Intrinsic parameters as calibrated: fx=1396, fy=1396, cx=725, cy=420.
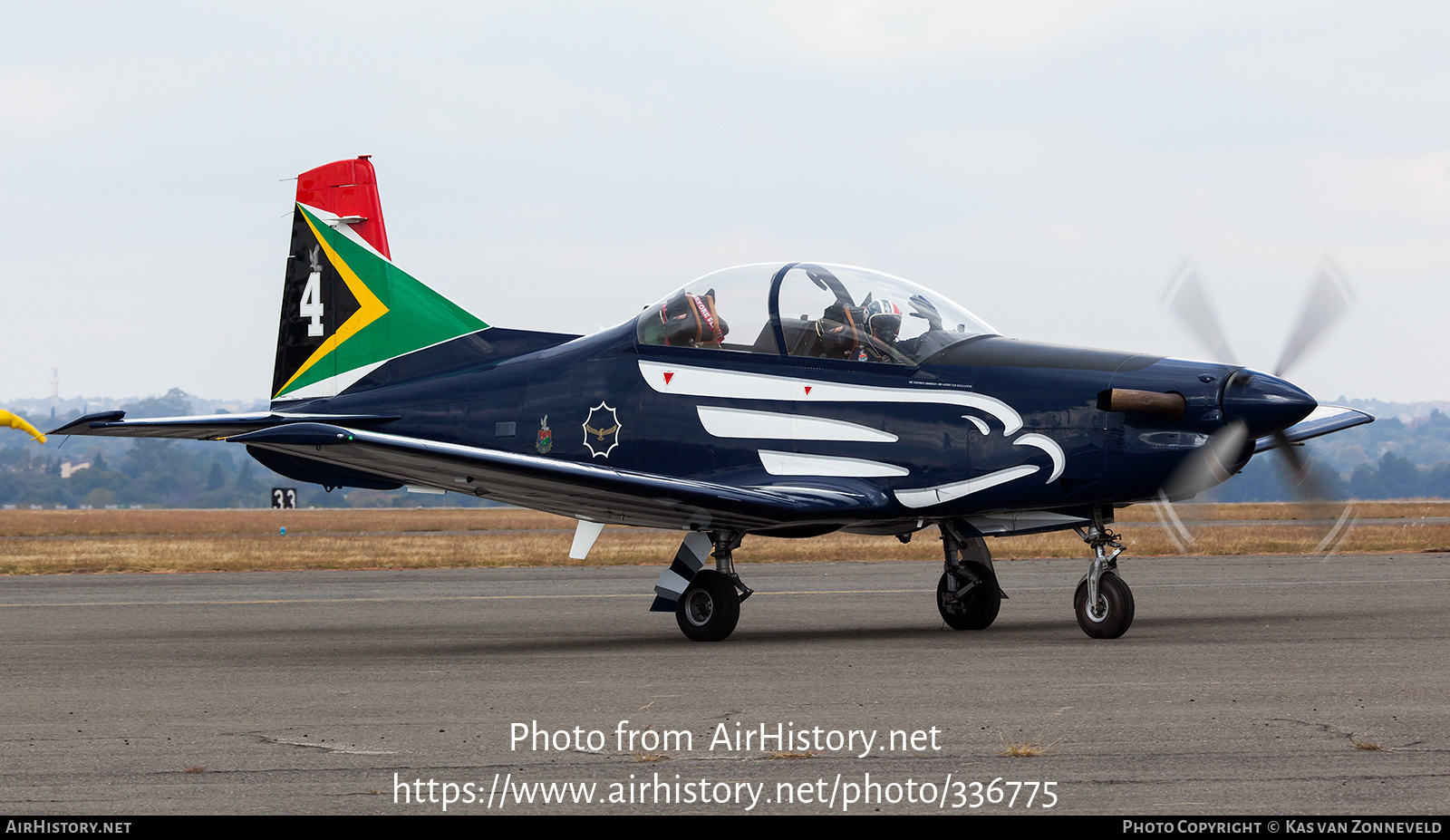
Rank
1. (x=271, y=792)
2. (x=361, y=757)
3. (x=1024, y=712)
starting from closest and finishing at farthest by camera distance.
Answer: (x=271, y=792)
(x=361, y=757)
(x=1024, y=712)

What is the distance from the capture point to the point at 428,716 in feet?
24.8

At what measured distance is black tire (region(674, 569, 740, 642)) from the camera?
37.9 ft

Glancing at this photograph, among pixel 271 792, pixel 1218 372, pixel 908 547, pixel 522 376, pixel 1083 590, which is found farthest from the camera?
pixel 908 547

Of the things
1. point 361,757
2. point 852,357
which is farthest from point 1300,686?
point 361,757

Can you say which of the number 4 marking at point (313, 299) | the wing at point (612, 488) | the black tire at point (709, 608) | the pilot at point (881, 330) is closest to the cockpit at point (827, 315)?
the pilot at point (881, 330)

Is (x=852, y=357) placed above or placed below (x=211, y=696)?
above

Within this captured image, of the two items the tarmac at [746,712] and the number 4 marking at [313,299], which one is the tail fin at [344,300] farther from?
the tarmac at [746,712]

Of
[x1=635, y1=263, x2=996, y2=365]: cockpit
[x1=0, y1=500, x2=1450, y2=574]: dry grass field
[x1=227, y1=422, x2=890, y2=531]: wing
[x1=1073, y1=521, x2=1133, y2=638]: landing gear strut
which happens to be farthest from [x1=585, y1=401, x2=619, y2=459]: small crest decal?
[x1=0, y1=500, x2=1450, y2=574]: dry grass field

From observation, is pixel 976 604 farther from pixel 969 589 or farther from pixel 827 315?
pixel 827 315

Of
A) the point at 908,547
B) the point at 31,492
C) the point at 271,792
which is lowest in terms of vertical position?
the point at 31,492

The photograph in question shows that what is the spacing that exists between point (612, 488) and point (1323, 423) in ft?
20.0

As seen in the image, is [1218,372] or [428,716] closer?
[428,716]

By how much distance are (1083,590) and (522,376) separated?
5.52m

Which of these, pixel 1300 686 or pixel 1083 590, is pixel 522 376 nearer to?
pixel 1083 590
